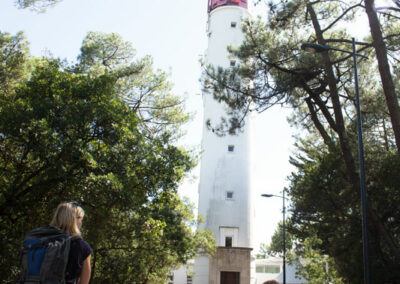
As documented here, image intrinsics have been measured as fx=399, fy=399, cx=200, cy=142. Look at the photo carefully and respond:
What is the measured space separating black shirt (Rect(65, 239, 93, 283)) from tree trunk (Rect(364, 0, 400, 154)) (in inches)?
517

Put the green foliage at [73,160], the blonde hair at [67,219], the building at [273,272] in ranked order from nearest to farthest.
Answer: the blonde hair at [67,219], the green foliage at [73,160], the building at [273,272]

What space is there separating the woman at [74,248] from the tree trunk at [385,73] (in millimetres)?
13075

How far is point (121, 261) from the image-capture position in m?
20.8

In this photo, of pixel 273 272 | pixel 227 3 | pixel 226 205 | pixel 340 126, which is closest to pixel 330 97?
pixel 340 126

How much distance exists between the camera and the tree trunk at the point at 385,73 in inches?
560

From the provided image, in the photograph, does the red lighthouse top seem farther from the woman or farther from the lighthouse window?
the woman

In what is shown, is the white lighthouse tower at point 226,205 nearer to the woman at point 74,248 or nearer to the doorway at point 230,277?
the doorway at point 230,277

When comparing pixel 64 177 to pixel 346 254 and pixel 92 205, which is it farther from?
pixel 346 254

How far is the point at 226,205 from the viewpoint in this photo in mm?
34438

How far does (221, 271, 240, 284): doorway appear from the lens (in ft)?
107

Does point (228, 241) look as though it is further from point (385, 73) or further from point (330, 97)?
point (385, 73)

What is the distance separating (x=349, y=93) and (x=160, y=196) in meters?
10.8

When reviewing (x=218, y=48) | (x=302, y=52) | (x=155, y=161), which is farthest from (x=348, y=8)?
(x=218, y=48)

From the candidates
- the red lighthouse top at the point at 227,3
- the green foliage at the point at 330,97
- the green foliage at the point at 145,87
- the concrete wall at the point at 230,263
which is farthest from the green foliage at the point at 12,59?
the red lighthouse top at the point at 227,3
